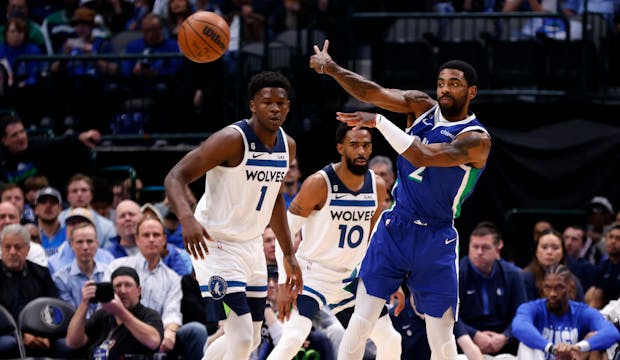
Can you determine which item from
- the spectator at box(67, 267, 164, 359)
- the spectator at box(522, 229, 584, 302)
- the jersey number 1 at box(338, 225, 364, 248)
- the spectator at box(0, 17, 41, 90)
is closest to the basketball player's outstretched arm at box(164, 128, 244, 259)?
the jersey number 1 at box(338, 225, 364, 248)

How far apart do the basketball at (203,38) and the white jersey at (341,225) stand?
1336 mm

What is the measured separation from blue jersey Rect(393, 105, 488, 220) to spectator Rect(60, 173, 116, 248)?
450cm

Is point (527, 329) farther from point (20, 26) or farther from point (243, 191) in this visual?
point (20, 26)

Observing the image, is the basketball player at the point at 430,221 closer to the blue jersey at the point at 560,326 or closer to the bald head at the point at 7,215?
the blue jersey at the point at 560,326

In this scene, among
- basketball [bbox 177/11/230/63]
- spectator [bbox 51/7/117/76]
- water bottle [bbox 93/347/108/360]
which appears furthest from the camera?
spectator [bbox 51/7/117/76]

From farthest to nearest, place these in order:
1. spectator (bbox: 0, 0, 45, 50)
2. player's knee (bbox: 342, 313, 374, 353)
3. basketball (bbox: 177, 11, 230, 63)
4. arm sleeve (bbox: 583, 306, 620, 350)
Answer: spectator (bbox: 0, 0, 45, 50) < arm sleeve (bbox: 583, 306, 620, 350) < basketball (bbox: 177, 11, 230, 63) < player's knee (bbox: 342, 313, 374, 353)

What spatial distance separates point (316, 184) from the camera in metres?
9.67

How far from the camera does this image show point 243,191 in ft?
27.2

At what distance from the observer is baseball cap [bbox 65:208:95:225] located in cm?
1156

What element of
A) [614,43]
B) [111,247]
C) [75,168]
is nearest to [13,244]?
[111,247]

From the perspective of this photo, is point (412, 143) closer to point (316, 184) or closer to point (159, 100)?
point (316, 184)

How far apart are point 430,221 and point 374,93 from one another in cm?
99

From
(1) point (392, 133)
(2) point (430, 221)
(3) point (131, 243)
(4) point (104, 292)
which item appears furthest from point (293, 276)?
(3) point (131, 243)

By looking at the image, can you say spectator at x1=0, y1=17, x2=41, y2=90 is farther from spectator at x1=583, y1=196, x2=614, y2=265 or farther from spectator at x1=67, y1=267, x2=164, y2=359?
spectator at x1=583, y1=196, x2=614, y2=265
